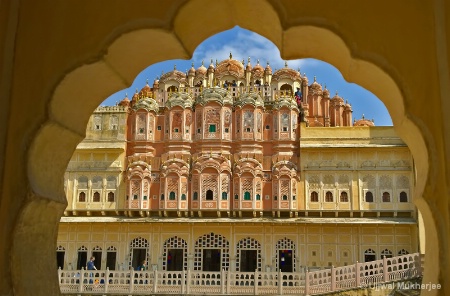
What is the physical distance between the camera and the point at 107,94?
8.27ft

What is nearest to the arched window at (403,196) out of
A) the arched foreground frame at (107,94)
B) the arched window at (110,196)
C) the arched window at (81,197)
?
the arched window at (110,196)

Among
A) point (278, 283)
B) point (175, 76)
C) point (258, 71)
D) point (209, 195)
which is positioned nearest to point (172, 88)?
point (175, 76)

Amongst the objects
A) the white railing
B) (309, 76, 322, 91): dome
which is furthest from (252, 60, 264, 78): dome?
the white railing

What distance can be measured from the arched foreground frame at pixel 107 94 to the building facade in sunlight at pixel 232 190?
683 inches

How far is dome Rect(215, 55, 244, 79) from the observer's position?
2564 centimetres

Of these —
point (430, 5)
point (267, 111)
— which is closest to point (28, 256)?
point (430, 5)

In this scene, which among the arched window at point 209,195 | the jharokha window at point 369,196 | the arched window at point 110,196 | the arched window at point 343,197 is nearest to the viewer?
the jharokha window at point 369,196

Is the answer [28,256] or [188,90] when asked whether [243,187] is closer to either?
[188,90]

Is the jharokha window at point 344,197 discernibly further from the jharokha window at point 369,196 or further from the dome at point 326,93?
the dome at point 326,93

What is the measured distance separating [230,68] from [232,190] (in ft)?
25.7

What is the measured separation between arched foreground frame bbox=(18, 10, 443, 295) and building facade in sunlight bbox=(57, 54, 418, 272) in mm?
17337

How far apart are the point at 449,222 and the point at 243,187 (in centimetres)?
1841

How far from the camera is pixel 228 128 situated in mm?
21219

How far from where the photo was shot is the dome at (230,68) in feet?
84.1
